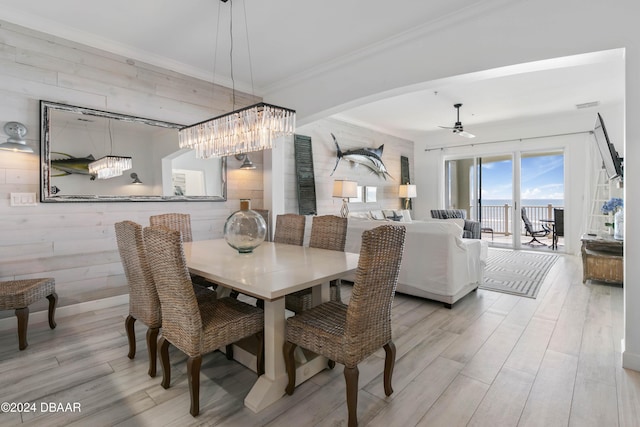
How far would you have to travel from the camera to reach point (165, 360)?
1.89 meters

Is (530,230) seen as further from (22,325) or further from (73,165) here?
(22,325)

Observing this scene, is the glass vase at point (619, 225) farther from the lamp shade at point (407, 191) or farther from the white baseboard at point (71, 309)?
the white baseboard at point (71, 309)

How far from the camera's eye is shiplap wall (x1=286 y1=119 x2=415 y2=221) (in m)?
5.82

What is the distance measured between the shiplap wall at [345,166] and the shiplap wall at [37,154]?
7.46 feet

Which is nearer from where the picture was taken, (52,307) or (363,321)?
(363,321)

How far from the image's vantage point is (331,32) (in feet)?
10.3

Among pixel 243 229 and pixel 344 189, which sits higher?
pixel 344 189

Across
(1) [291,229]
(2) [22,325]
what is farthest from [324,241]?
(2) [22,325]

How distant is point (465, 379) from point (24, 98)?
14.0 ft

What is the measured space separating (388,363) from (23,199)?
134 inches

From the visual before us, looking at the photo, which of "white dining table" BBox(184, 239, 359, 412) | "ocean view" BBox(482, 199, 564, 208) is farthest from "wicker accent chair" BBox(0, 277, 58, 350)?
"ocean view" BBox(482, 199, 564, 208)

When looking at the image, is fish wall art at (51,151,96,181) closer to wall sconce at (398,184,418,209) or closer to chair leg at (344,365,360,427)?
chair leg at (344,365,360,427)

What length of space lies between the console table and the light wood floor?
1.22 meters

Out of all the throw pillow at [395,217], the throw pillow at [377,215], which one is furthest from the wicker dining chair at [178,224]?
Answer: the throw pillow at [395,217]
